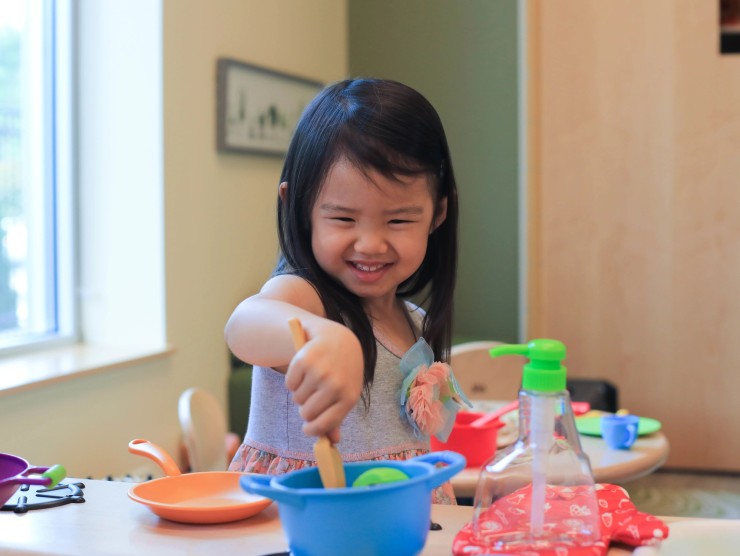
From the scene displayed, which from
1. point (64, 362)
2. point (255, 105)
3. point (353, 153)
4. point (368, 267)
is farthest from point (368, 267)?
point (255, 105)

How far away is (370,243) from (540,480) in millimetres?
346

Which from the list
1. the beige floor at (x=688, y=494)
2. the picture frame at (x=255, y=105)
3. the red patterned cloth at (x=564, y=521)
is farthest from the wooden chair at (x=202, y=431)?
the beige floor at (x=688, y=494)

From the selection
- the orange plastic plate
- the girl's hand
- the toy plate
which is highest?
the girl's hand

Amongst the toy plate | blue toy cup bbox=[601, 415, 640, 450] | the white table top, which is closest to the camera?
the white table top

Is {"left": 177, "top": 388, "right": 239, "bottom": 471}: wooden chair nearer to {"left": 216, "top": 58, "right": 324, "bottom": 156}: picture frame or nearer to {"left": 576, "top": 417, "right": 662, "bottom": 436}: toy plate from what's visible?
{"left": 576, "top": 417, "right": 662, "bottom": 436}: toy plate

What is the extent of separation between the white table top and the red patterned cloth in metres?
0.02

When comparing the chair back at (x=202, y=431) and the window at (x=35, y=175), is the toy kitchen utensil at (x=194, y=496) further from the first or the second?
the window at (x=35, y=175)

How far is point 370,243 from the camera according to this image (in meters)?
1.01

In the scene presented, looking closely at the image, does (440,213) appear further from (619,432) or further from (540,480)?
(619,432)

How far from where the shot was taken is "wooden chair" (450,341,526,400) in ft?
8.13

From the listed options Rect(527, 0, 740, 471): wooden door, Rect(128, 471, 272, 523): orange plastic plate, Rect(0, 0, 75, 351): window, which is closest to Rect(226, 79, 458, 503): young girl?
Rect(128, 471, 272, 523): orange plastic plate

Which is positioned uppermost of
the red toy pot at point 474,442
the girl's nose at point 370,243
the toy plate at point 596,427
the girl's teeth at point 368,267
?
the girl's nose at point 370,243

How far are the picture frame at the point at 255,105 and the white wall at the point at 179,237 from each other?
0.14ft

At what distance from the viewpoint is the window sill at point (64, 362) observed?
7.33 feet
